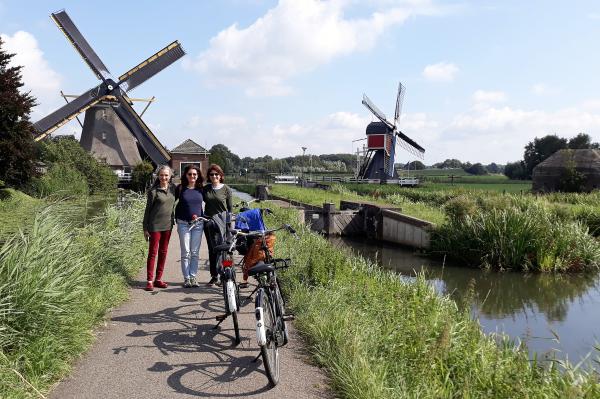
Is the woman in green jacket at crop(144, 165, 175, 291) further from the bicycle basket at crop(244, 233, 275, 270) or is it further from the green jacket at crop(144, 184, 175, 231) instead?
the bicycle basket at crop(244, 233, 275, 270)

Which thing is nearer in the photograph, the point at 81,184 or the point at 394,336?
the point at 394,336

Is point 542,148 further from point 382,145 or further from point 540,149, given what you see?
point 382,145

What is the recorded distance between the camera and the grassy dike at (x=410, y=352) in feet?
13.7

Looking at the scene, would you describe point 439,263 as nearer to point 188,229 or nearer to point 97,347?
point 188,229

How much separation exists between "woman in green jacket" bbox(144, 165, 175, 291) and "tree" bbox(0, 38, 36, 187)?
57.6 feet

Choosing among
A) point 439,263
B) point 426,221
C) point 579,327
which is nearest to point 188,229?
point 579,327

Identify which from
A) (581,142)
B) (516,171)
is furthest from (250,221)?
(516,171)

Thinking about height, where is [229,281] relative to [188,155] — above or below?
below

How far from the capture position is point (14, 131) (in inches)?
893

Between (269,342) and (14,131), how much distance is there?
2246 cm

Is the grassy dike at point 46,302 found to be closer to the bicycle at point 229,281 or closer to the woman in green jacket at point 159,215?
the woman in green jacket at point 159,215

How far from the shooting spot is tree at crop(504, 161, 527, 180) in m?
73.1

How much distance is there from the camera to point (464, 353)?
527cm

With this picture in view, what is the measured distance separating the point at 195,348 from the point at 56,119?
135ft
